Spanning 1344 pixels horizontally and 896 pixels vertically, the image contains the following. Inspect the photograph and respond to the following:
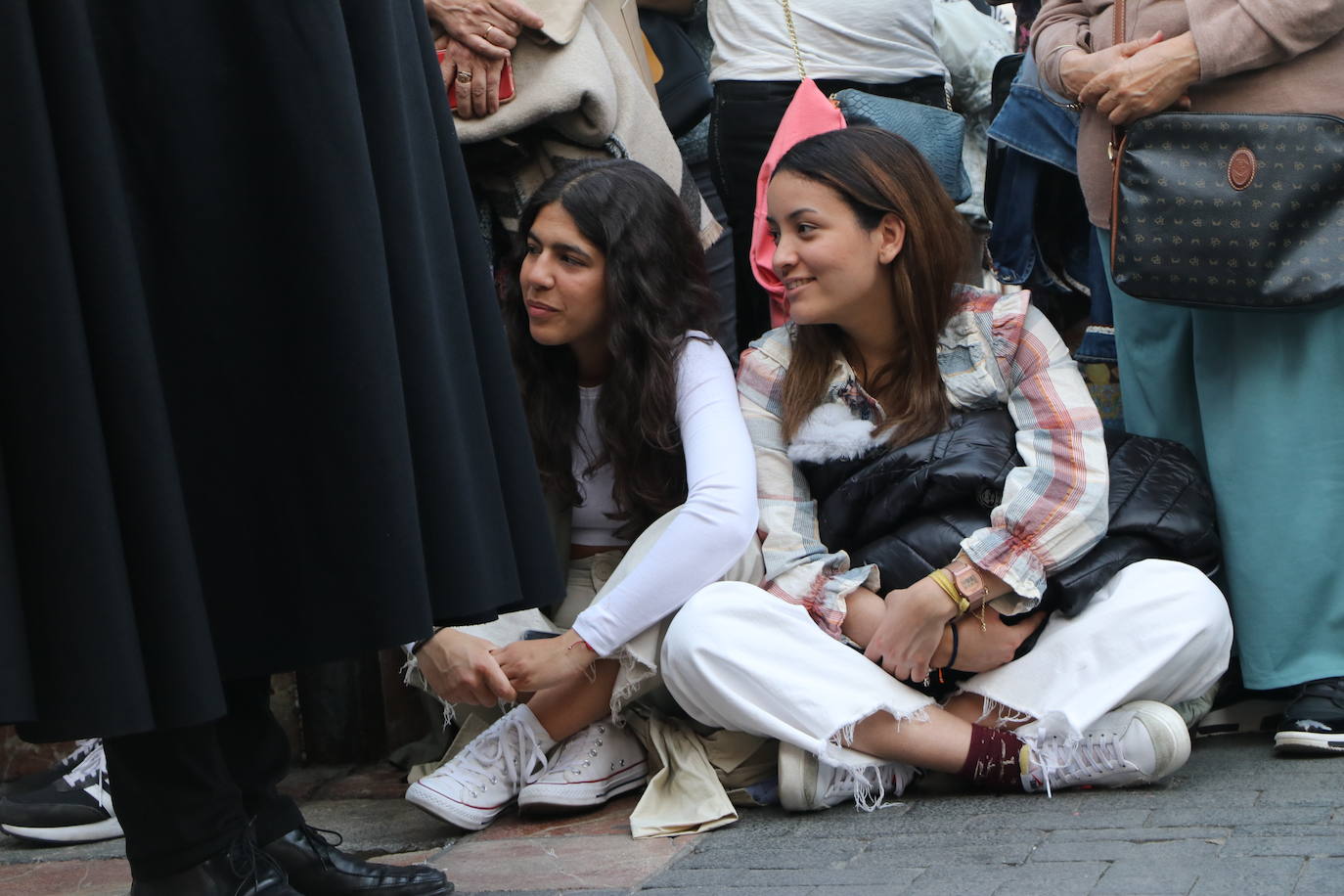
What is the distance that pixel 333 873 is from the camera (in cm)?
196

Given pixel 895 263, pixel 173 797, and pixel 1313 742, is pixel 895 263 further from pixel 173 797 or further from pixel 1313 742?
pixel 173 797

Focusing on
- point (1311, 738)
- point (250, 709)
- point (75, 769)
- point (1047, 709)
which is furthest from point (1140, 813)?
point (75, 769)

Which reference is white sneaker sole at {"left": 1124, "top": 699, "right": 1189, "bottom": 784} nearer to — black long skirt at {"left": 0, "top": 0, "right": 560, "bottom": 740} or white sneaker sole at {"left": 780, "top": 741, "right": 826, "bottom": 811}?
white sneaker sole at {"left": 780, "top": 741, "right": 826, "bottom": 811}

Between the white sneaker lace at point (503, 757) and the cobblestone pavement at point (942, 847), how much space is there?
8cm

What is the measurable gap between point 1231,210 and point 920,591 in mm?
838

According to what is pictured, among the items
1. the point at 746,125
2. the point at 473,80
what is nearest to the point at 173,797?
the point at 473,80

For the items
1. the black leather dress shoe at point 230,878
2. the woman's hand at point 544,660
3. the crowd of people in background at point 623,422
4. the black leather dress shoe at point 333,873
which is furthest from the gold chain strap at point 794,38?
the black leather dress shoe at point 230,878

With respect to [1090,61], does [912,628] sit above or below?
below

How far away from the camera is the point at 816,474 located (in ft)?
9.22

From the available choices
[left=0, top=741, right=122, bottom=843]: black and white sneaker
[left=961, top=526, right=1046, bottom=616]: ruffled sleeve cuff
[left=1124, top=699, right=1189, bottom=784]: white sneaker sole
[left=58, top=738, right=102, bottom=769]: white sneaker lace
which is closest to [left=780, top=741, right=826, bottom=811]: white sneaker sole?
[left=961, top=526, right=1046, bottom=616]: ruffled sleeve cuff

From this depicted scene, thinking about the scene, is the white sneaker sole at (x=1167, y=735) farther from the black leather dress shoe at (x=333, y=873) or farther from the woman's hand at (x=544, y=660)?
the black leather dress shoe at (x=333, y=873)

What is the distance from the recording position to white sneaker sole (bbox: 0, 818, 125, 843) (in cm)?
276

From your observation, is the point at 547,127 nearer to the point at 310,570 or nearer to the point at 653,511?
the point at 653,511

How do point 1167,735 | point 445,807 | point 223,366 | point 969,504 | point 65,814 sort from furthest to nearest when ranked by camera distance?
point 65,814 < point 969,504 < point 445,807 < point 1167,735 < point 223,366
